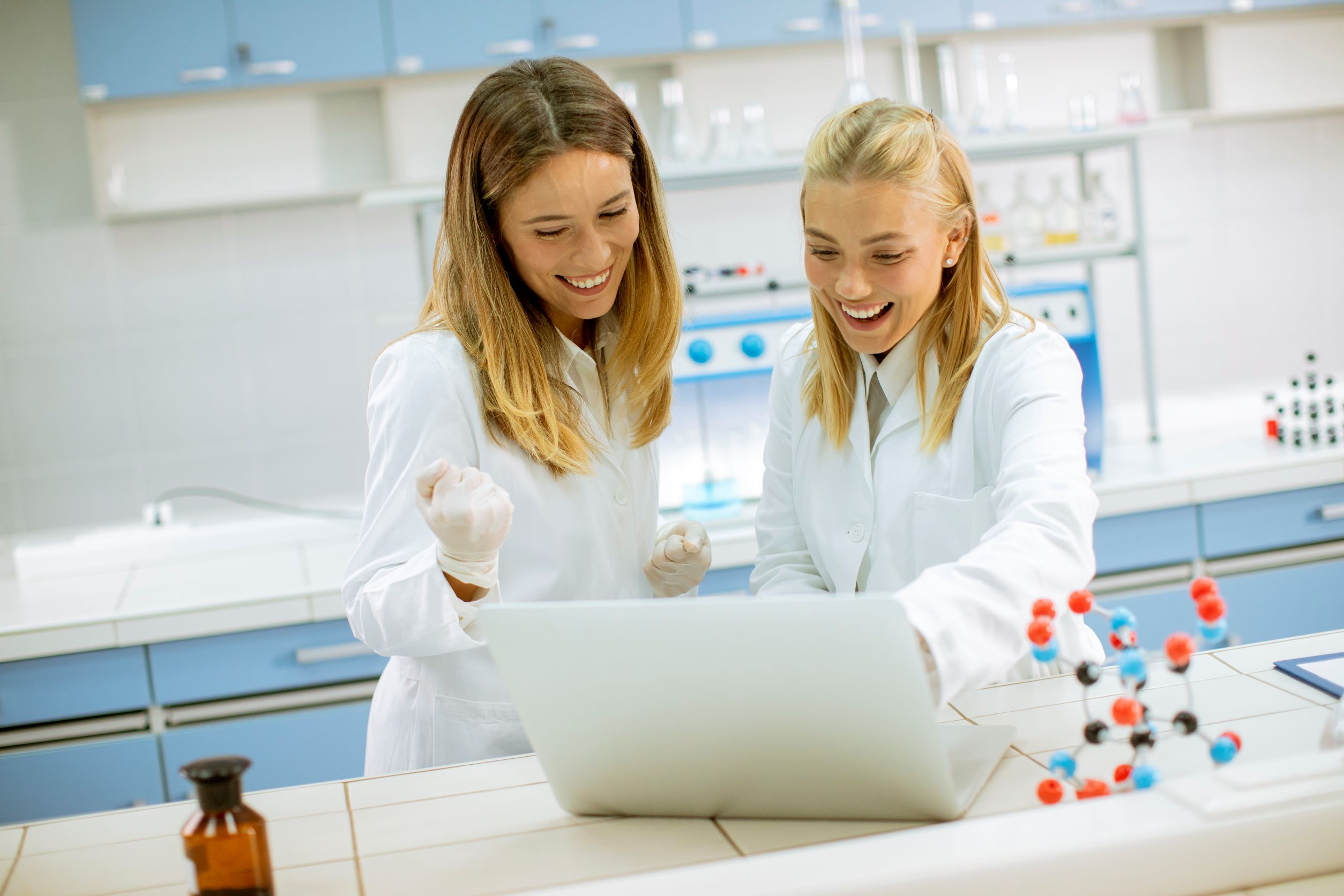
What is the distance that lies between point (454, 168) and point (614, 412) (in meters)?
0.33

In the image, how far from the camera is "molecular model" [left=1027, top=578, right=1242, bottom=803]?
2.41 feet

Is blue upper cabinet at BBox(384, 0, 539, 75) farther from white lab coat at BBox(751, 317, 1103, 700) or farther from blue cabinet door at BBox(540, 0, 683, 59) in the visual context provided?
white lab coat at BBox(751, 317, 1103, 700)

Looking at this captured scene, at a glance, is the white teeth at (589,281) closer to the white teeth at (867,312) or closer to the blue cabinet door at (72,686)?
the white teeth at (867,312)

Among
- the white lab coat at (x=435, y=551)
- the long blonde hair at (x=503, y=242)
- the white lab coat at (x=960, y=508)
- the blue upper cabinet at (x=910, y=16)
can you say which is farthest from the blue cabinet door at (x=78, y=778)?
the blue upper cabinet at (x=910, y=16)

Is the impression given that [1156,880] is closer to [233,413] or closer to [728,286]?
[728,286]

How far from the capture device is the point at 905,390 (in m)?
1.26

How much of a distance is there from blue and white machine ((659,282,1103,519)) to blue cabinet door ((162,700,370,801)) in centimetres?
77

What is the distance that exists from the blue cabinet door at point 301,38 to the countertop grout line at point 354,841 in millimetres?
2204

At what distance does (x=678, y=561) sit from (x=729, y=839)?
0.53 metres

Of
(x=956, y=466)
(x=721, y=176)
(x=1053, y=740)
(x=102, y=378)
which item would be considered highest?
(x=721, y=176)

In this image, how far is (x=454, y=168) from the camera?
1.26 meters

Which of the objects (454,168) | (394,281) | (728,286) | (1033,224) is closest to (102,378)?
(394,281)

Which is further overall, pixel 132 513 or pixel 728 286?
pixel 132 513

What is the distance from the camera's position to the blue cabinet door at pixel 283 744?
205 centimetres
